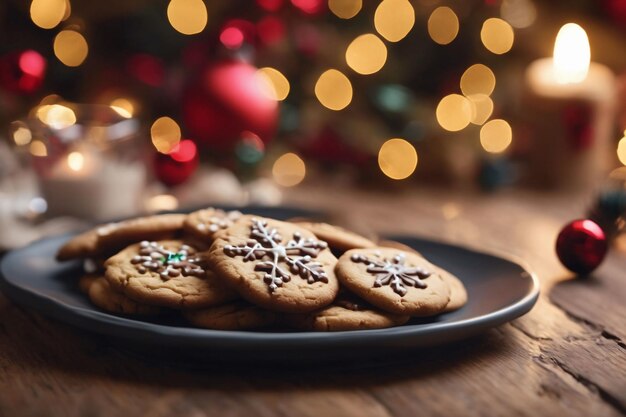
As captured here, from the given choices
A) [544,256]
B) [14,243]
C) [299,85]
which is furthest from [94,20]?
Result: [544,256]

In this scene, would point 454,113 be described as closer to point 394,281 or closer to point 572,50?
point 572,50

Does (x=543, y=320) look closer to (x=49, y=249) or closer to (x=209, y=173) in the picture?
(x=49, y=249)

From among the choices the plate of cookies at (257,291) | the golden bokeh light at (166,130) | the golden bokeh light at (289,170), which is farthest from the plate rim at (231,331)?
the golden bokeh light at (166,130)

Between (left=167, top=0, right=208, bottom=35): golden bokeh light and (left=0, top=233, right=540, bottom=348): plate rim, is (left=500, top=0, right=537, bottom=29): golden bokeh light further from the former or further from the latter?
(left=0, top=233, right=540, bottom=348): plate rim

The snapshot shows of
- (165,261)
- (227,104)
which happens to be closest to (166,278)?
(165,261)

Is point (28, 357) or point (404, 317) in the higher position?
point (404, 317)

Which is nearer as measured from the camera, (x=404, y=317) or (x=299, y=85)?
(x=404, y=317)
